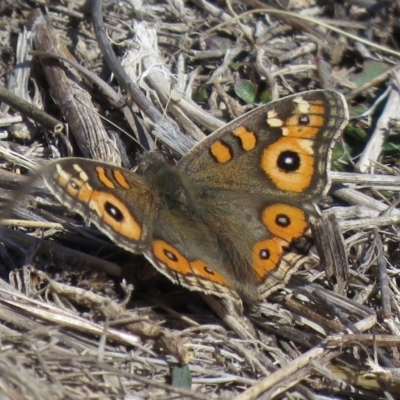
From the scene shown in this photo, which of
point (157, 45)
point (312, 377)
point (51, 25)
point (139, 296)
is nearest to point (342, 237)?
point (312, 377)

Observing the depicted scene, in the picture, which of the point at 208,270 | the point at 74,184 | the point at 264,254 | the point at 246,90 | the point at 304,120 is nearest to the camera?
the point at 74,184

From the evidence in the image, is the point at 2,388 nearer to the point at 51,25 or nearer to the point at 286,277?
the point at 286,277

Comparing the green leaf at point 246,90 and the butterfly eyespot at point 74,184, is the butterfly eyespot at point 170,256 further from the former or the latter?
the green leaf at point 246,90

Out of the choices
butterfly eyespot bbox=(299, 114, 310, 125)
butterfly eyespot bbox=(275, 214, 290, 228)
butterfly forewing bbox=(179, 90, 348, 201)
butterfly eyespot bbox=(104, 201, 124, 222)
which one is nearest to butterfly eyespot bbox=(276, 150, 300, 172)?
butterfly forewing bbox=(179, 90, 348, 201)

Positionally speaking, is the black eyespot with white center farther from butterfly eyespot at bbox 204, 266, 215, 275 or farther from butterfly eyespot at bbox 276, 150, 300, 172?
butterfly eyespot at bbox 276, 150, 300, 172

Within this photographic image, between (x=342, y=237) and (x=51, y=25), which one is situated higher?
(x=51, y=25)

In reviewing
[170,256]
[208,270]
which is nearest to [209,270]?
[208,270]

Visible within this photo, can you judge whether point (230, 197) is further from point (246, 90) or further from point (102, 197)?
point (246, 90)
